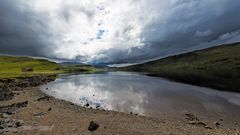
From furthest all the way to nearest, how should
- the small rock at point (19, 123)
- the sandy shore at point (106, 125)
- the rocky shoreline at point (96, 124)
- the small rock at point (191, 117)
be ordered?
the small rock at point (191, 117) < the small rock at point (19, 123) < the rocky shoreline at point (96, 124) < the sandy shore at point (106, 125)

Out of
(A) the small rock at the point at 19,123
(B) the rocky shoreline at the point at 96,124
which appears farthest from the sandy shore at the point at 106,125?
(A) the small rock at the point at 19,123

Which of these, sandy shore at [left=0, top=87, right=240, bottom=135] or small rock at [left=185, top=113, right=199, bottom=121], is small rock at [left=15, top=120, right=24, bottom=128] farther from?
small rock at [left=185, top=113, right=199, bottom=121]

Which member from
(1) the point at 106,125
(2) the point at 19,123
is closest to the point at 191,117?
(1) the point at 106,125

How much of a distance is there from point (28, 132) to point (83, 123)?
6.64 m

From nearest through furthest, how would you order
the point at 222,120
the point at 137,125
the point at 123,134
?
the point at 123,134 < the point at 137,125 < the point at 222,120

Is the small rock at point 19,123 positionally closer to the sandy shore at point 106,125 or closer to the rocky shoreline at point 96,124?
the rocky shoreline at point 96,124

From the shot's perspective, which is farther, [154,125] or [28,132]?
[154,125]

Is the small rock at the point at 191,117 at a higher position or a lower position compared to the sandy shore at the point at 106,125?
lower

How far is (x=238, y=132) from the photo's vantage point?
2341cm

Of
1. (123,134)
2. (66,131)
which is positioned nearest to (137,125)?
(123,134)

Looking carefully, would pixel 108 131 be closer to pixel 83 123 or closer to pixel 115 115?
pixel 83 123

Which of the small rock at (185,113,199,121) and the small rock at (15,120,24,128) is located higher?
the small rock at (15,120,24,128)

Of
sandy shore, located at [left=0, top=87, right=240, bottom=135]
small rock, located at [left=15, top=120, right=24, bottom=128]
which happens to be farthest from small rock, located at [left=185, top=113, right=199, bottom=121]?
small rock, located at [left=15, top=120, right=24, bottom=128]

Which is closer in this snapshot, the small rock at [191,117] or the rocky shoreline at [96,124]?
the rocky shoreline at [96,124]
